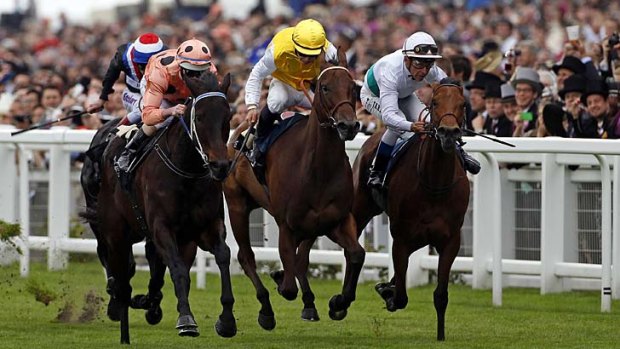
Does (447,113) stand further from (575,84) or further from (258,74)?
(575,84)

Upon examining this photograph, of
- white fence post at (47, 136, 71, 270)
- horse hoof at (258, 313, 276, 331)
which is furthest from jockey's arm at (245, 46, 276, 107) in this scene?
white fence post at (47, 136, 71, 270)

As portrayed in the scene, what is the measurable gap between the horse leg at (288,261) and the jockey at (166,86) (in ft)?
3.64

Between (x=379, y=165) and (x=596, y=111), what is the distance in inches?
100

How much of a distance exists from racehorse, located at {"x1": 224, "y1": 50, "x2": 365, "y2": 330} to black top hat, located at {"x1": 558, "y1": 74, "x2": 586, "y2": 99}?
3.20 m

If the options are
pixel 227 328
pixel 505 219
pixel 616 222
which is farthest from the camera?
pixel 505 219

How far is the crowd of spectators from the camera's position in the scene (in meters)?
14.2

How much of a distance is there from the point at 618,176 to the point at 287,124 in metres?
2.57

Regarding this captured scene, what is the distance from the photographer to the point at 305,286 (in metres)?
11.4

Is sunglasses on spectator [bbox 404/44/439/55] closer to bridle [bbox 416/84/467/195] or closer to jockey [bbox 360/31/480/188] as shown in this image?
jockey [bbox 360/31/480/188]

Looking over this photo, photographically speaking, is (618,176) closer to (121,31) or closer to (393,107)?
(393,107)

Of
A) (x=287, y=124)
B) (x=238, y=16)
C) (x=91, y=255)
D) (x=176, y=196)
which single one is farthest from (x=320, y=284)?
(x=238, y=16)

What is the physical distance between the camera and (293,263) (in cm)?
1121

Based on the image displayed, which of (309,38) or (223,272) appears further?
(309,38)

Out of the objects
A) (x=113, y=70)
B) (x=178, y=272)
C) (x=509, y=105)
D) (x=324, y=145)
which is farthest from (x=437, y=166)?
(x=509, y=105)
